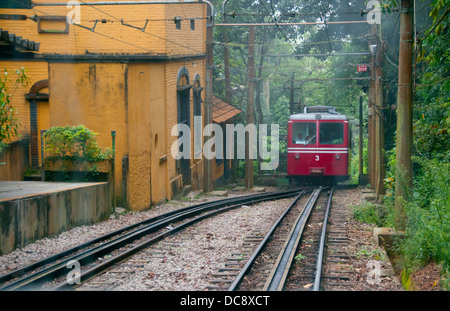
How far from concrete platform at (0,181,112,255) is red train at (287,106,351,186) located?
9.99m

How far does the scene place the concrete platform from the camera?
9.09m

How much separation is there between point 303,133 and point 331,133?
1.08 meters

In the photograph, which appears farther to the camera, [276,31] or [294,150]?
[276,31]

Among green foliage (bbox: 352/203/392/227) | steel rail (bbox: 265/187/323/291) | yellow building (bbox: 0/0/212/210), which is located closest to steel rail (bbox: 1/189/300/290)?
yellow building (bbox: 0/0/212/210)

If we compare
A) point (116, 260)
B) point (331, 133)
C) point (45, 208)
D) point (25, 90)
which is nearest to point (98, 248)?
point (116, 260)

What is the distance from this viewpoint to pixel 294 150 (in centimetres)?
2150

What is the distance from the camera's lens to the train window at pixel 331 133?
21000 mm

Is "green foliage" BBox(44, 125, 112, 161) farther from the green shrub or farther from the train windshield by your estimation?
the train windshield

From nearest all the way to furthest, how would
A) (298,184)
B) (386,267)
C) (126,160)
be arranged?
(386,267), (126,160), (298,184)

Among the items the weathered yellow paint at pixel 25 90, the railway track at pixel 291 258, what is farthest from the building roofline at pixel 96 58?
the railway track at pixel 291 258

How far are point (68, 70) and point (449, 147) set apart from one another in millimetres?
9909
